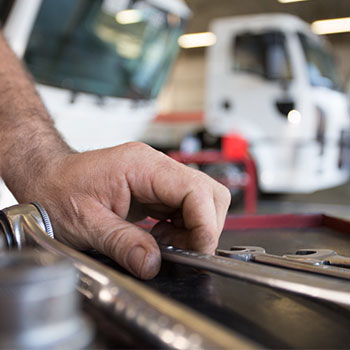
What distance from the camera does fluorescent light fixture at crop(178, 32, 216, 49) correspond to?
11.4 meters

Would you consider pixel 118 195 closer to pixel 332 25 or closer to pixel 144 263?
pixel 144 263

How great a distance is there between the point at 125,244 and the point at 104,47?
7.87ft

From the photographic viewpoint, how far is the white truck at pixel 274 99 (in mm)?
4688

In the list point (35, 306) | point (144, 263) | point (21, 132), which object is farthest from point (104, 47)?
point (35, 306)

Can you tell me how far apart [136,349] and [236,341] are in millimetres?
71

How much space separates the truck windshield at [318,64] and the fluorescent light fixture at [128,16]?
2.53 metres

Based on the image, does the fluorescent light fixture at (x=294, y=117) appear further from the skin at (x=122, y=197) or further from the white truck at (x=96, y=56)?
the skin at (x=122, y=197)

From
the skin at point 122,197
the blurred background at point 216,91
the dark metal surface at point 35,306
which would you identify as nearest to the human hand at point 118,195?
the skin at point 122,197

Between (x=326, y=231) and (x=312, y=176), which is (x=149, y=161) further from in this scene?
(x=312, y=176)

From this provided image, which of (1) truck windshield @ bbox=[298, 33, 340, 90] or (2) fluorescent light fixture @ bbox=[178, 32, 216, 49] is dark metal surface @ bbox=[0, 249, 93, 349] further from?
(2) fluorescent light fixture @ bbox=[178, 32, 216, 49]

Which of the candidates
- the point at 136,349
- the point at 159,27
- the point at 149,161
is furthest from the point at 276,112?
the point at 136,349

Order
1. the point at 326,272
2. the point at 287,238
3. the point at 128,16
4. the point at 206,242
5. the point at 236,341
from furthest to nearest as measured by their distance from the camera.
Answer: the point at 128,16, the point at 287,238, the point at 206,242, the point at 326,272, the point at 236,341

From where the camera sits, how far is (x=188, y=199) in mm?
606

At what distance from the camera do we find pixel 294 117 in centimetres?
480
